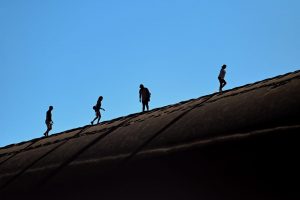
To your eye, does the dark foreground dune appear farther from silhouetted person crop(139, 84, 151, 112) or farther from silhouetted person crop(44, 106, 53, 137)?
silhouetted person crop(44, 106, 53, 137)

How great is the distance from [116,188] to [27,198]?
202cm

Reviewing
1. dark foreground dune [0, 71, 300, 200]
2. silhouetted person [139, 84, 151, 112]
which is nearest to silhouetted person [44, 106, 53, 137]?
silhouetted person [139, 84, 151, 112]

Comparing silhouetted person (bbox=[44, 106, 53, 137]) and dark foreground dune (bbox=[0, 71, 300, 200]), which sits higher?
silhouetted person (bbox=[44, 106, 53, 137])

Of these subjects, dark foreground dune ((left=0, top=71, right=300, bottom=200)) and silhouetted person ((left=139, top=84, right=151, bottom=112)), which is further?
silhouetted person ((left=139, top=84, right=151, bottom=112))

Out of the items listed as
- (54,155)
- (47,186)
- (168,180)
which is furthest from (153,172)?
(54,155)

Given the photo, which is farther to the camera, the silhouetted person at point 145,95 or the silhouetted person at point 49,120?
the silhouetted person at point 49,120

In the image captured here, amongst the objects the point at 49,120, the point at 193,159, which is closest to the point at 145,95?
the point at 49,120

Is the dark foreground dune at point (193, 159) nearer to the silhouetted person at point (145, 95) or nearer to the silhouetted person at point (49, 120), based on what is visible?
the silhouetted person at point (145, 95)

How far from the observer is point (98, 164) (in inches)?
247

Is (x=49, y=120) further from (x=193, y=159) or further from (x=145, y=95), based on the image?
(x=193, y=159)

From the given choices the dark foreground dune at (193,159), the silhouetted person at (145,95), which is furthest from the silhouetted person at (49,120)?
the dark foreground dune at (193,159)

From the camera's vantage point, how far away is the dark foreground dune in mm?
4035

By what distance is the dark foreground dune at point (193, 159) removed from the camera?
4.04 metres

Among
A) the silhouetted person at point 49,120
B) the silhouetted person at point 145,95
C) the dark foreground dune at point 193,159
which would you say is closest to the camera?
the dark foreground dune at point 193,159
